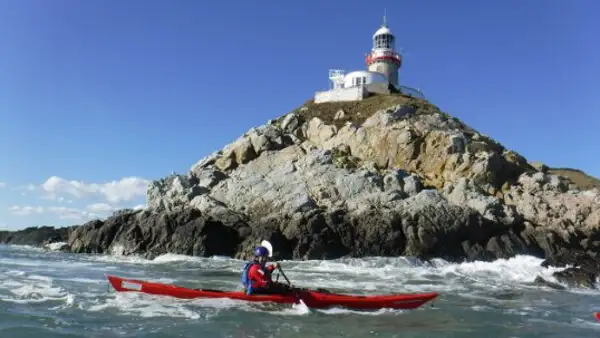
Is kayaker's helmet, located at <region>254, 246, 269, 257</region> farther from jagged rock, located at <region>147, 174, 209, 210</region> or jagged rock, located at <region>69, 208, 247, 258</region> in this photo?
jagged rock, located at <region>147, 174, 209, 210</region>

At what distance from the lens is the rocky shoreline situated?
29.6 meters

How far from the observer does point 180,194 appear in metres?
35.8

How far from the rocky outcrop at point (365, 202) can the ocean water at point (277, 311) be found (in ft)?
22.1

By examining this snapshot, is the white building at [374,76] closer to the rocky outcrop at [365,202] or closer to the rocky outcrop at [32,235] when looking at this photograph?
the rocky outcrop at [365,202]

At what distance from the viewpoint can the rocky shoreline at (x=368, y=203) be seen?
29594mm

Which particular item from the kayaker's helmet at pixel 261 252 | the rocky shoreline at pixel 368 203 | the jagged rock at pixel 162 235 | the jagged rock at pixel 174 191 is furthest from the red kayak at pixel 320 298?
the jagged rock at pixel 174 191

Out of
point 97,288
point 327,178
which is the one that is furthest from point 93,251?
point 97,288

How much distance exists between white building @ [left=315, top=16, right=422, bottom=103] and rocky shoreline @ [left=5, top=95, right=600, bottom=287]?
10.7 meters

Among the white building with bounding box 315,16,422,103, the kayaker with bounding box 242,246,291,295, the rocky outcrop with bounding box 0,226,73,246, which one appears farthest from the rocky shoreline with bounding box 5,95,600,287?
the rocky outcrop with bounding box 0,226,73,246

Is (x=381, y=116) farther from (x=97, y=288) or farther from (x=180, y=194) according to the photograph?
(x=97, y=288)

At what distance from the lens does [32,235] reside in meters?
55.0

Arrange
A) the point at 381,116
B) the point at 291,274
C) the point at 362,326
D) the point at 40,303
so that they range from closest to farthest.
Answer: the point at 362,326, the point at 40,303, the point at 291,274, the point at 381,116

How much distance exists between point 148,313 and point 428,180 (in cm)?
2707

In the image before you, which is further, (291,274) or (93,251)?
(93,251)
